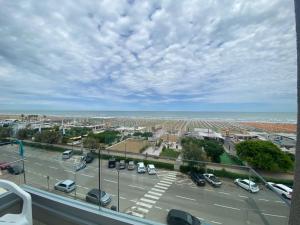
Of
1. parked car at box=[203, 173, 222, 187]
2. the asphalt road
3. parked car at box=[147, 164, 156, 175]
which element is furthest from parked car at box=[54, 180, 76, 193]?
parked car at box=[147, 164, 156, 175]

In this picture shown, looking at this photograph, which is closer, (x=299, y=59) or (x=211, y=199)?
(x=299, y=59)

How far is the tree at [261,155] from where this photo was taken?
7.93m

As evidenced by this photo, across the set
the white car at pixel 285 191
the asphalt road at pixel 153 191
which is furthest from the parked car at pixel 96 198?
the white car at pixel 285 191

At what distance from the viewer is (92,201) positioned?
1167 millimetres

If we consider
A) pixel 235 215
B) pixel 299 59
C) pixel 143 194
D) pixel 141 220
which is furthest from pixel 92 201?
pixel 143 194

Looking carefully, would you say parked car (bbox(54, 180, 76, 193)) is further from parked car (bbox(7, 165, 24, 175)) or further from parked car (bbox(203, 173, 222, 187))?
parked car (bbox(203, 173, 222, 187))

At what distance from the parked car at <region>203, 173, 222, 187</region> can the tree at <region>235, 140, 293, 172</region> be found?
4947 mm

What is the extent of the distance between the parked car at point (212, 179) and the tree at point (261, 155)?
195 inches

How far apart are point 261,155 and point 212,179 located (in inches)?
231

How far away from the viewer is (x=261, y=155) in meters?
8.51

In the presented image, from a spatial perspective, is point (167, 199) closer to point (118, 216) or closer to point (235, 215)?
point (235, 215)

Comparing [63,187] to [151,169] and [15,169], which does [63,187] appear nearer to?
[15,169]

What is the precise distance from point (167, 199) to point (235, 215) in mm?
2219

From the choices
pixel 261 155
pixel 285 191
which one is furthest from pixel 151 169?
pixel 285 191
